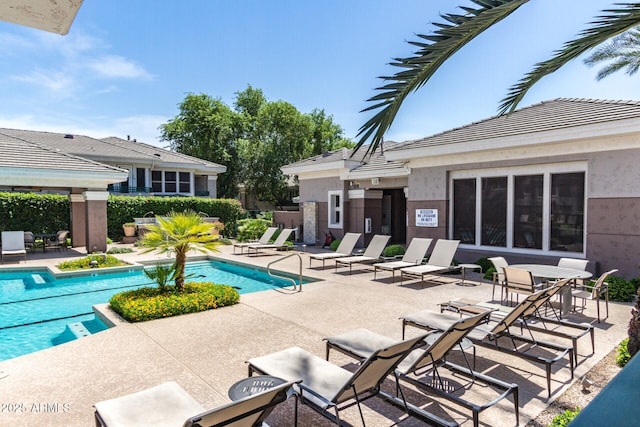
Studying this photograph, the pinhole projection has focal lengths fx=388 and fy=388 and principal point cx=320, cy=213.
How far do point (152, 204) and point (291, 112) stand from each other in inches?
713

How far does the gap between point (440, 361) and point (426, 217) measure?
10.1 m

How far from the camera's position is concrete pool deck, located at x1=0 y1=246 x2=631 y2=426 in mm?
3996

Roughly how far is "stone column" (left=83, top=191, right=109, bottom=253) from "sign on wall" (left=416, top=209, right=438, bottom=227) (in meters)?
13.3

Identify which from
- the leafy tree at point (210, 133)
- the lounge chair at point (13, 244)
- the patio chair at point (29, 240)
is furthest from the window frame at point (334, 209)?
the leafy tree at point (210, 133)

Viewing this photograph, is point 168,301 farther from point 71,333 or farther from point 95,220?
point 95,220

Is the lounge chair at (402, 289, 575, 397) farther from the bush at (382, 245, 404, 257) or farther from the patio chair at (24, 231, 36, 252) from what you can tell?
the patio chair at (24, 231, 36, 252)

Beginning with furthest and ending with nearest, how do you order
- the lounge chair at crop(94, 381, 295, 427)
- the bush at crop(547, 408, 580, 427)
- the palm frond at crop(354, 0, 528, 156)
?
1. the palm frond at crop(354, 0, 528, 156)
2. the bush at crop(547, 408, 580, 427)
3. the lounge chair at crop(94, 381, 295, 427)

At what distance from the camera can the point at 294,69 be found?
2914cm

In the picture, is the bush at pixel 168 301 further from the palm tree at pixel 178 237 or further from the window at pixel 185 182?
the window at pixel 185 182

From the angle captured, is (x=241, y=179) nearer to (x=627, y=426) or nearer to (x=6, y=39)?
(x=6, y=39)

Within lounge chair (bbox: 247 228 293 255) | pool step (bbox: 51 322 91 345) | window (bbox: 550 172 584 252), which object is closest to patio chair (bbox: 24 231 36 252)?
lounge chair (bbox: 247 228 293 255)

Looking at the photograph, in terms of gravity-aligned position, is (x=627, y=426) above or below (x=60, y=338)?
above

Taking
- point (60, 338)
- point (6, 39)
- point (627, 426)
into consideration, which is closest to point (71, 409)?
point (6, 39)

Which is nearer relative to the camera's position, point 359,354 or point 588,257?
point 359,354
